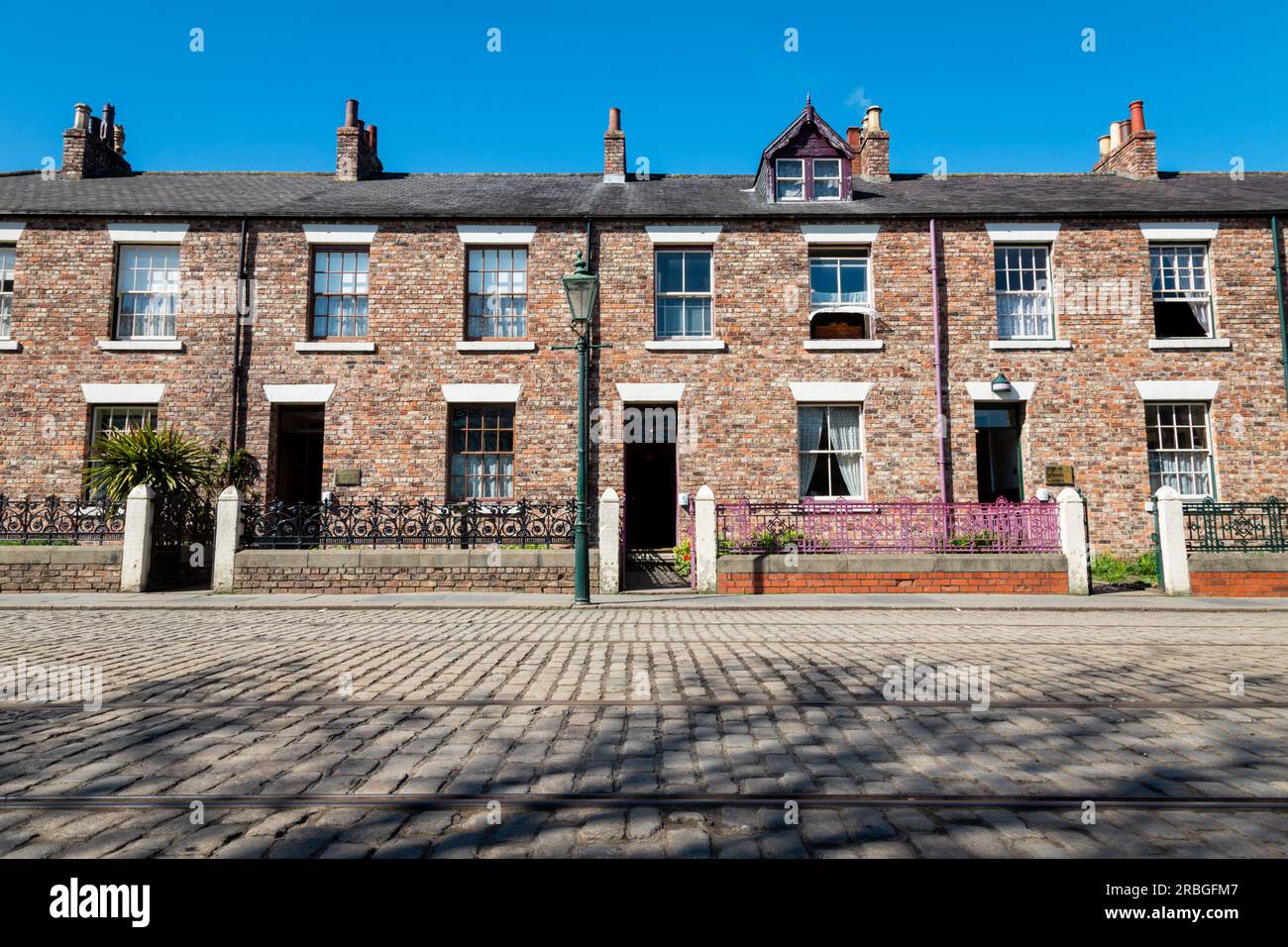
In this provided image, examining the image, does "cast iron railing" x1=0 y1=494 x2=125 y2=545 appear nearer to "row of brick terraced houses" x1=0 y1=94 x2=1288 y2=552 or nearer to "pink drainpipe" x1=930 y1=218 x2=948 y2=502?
"row of brick terraced houses" x1=0 y1=94 x2=1288 y2=552

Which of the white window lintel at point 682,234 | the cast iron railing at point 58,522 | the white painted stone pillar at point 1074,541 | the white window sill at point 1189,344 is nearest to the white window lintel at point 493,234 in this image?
the white window lintel at point 682,234

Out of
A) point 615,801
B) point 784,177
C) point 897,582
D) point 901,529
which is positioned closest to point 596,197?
point 784,177

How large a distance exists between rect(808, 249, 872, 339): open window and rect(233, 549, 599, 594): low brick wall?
23.7 ft

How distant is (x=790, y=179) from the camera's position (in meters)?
15.8

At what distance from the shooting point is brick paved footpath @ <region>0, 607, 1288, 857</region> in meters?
2.22

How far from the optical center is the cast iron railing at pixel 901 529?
1184cm

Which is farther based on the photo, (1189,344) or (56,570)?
(1189,344)

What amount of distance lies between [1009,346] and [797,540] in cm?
658

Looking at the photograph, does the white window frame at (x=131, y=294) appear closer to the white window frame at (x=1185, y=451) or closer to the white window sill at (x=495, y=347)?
the white window sill at (x=495, y=347)

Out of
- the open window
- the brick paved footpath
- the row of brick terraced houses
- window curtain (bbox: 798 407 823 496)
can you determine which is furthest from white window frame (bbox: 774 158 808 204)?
the brick paved footpath

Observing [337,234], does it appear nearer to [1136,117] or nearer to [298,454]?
[298,454]

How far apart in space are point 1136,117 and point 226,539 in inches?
873
